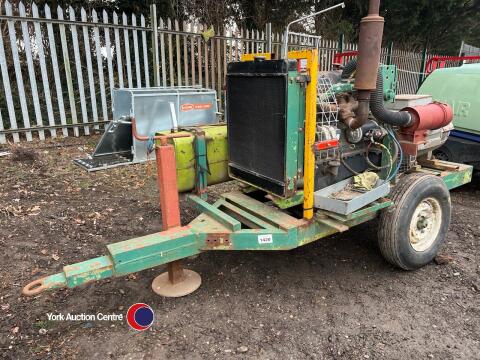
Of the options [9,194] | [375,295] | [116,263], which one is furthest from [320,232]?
[9,194]

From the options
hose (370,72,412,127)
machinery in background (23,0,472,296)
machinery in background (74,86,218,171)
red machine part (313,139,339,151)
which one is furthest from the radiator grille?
machinery in background (74,86,218,171)

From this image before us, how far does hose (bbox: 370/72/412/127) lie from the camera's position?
2.91 m

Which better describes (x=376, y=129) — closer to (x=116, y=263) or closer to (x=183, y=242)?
(x=183, y=242)

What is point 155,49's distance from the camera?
6.86 meters

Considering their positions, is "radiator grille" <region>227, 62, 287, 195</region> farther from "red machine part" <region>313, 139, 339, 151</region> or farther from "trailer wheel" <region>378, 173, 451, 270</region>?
"trailer wheel" <region>378, 173, 451, 270</region>

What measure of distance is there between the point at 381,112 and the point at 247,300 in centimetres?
177

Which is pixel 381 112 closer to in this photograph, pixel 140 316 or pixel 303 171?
pixel 303 171

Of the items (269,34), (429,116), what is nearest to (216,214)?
(429,116)

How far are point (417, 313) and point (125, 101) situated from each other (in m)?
5.01

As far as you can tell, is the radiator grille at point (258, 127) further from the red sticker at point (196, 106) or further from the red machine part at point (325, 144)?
the red sticker at point (196, 106)

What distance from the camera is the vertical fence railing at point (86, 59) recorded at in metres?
6.16

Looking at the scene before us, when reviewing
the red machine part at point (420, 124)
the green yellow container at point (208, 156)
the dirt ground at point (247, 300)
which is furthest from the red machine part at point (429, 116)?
the green yellow container at point (208, 156)

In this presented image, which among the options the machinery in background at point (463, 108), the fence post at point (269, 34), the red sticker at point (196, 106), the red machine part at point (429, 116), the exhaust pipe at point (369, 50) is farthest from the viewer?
the fence post at point (269, 34)

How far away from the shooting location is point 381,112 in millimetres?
2951
